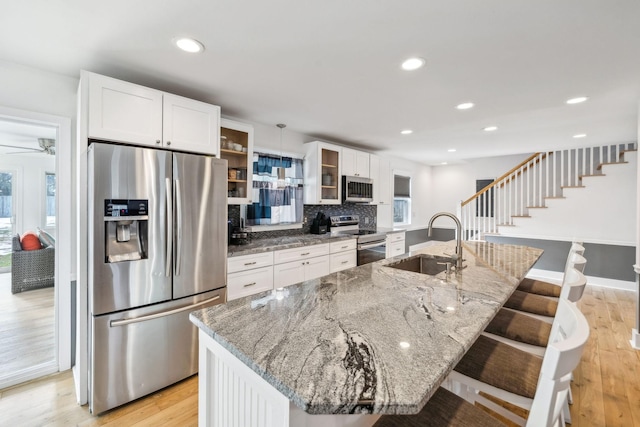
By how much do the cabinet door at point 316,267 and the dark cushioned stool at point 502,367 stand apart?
2154 millimetres

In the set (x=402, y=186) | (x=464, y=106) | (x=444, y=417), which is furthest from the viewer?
(x=402, y=186)

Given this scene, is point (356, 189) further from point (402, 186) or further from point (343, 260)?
point (402, 186)

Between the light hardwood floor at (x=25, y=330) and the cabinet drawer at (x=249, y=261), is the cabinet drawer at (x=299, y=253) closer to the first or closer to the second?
the cabinet drawer at (x=249, y=261)

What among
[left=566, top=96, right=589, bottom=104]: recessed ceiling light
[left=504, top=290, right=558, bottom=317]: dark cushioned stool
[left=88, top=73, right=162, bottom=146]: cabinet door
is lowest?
[left=504, top=290, right=558, bottom=317]: dark cushioned stool

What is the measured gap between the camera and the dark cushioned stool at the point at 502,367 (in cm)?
119

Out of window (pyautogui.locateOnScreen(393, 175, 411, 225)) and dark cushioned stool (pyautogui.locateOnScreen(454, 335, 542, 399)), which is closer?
dark cushioned stool (pyautogui.locateOnScreen(454, 335, 542, 399))

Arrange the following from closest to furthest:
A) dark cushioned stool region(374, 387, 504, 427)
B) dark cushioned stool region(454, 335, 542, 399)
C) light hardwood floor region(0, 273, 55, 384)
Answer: dark cushioned stool region(374, 387, 504, 427)
dark cushioned stool region(454, 335, 542, 399)
light hardwood floor region(0, 273, 55, 384)

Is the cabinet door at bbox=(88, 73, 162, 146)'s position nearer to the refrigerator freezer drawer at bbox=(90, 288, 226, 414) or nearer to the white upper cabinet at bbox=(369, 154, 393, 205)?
the refrigerator freezer drawer at bbox=(90, 288, 226, 414)

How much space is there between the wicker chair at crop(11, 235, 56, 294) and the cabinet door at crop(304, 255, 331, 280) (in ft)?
12.7

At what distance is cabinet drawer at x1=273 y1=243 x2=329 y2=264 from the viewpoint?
3.05 meters

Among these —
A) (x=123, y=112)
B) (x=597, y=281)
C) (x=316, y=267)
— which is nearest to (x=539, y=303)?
(x=316, y=267)

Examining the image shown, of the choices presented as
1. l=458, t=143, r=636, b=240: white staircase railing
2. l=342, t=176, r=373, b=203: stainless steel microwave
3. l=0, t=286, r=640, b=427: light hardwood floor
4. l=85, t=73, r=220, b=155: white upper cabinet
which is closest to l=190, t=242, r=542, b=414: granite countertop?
l=0, t=286, r=640, b=427: light hardwood floor

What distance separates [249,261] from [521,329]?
84.5 inches

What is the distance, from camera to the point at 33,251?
162 inches
